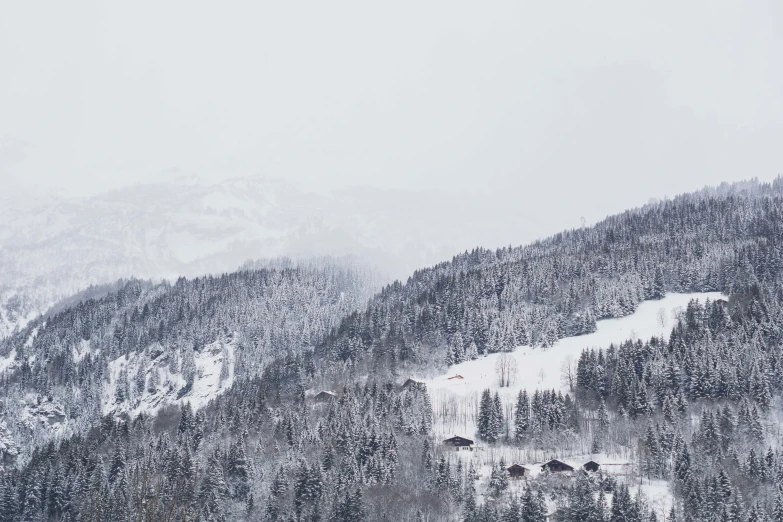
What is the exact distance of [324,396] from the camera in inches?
7338

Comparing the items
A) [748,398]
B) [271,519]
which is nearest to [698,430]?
[748,398]

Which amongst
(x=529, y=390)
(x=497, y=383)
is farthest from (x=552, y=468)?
(x=497, y=383)

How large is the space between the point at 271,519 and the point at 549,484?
4821 centimetres

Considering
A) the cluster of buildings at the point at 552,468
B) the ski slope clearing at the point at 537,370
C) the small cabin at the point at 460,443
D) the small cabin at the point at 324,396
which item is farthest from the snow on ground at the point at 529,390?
the small cabin at the point at 324,396

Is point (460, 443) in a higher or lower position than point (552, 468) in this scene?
higher

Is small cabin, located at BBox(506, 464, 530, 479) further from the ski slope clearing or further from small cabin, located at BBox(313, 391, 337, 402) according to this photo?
small cabin, located at BBox(313, 391, 337, 402)

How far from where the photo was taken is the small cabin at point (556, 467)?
443 feet

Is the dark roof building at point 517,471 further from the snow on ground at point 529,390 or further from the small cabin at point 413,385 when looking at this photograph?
the small cabin at point 413,385

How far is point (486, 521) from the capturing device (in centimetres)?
12269

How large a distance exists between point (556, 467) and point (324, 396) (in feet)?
223

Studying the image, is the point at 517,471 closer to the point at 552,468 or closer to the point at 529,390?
the point at 552,468

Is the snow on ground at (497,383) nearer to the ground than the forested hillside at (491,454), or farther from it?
farther from it

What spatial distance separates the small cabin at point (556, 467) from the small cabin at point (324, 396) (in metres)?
63.1

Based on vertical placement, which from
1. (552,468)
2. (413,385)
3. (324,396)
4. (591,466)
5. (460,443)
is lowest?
(552,468)
